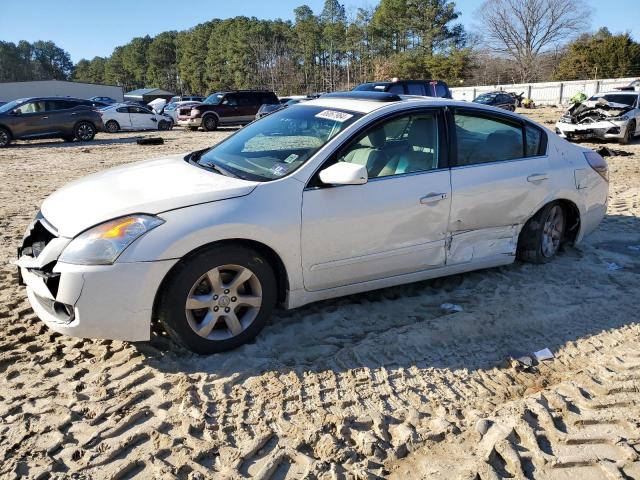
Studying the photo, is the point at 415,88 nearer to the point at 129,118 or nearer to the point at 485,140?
the point at 485,140

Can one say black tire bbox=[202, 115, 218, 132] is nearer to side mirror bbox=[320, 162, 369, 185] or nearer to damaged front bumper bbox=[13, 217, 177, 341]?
side mirror bbox=[320, 162, 369, 185]

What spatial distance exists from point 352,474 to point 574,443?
1139 millimetres

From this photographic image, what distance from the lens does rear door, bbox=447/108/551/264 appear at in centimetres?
411

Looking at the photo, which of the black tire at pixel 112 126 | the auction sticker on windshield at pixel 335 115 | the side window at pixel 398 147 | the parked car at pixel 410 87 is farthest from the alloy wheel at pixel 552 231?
the black tire at pixel 112 126

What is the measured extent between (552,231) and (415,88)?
471 inches

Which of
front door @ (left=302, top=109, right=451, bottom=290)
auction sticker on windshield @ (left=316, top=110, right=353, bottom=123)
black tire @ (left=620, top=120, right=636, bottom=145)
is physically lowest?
black tire @ (left=620, top=120, right=636, bottom=145)

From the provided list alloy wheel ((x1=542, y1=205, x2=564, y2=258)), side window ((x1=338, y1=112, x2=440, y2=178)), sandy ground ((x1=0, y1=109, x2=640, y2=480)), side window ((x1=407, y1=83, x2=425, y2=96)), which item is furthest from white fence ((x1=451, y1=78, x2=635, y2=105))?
sandy ground ((x1=0, y1=109, x2=640, y2=480))

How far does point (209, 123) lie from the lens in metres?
24.4

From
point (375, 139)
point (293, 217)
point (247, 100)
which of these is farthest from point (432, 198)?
point (247, 100)

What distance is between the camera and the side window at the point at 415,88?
51.6ft

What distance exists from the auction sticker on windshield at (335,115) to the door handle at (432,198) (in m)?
0.80

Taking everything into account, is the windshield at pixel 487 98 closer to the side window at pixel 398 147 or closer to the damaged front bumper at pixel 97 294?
the side window at pixel 398 147

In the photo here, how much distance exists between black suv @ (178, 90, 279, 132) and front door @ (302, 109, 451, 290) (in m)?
21.2

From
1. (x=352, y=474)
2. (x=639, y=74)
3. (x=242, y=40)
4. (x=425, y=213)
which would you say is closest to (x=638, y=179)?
(x=425, y=213)
